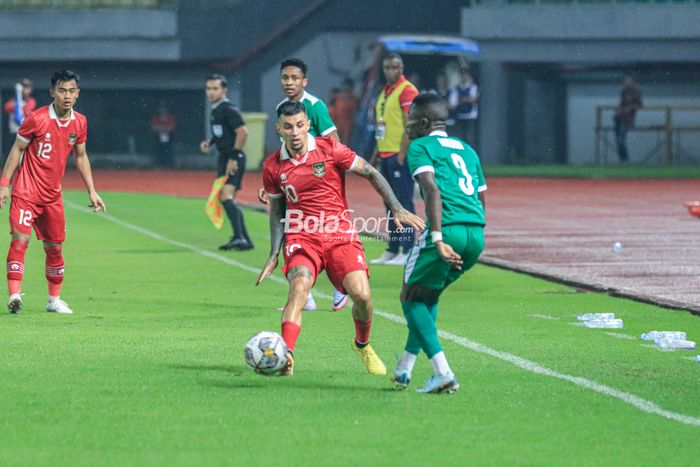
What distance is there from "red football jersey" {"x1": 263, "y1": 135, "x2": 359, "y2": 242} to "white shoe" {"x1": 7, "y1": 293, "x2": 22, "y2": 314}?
3.48 m

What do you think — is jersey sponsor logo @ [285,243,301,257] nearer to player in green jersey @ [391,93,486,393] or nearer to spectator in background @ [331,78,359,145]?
player in green jersey @ [391,93,486,393]

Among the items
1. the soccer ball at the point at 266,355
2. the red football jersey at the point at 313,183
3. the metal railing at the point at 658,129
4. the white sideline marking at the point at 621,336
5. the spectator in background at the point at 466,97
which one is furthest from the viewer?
the metal railing at the point at 658,129

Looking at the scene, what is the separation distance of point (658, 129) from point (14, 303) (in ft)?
126

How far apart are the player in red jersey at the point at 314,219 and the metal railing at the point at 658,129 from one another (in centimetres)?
3909

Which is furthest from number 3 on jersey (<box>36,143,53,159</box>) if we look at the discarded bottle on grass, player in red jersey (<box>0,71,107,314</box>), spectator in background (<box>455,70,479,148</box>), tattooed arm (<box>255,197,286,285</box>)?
spectator in background (<box>455,70,479,148</box>)

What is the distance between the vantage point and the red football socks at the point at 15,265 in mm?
12234

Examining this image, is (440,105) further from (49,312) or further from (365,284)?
(49,312)

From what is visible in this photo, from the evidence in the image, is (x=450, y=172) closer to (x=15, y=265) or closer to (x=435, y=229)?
(x=435, y=229)

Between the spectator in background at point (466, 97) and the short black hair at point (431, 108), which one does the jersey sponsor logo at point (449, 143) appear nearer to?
the short black hair at point (431, 108)

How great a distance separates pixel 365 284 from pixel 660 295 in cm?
547

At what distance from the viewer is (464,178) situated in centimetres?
844

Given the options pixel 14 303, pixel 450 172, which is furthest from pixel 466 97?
pixel 450 172

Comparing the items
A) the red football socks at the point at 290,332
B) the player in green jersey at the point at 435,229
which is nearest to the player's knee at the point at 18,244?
the red football socks at the point at 290,332

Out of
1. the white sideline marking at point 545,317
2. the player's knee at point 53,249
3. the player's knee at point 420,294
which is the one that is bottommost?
the white sideline marking at point 545,317
